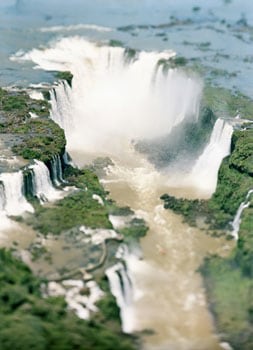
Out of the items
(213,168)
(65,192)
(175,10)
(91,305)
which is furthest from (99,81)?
(175,10)

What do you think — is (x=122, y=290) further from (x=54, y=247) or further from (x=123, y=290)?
(x=54, y=247)

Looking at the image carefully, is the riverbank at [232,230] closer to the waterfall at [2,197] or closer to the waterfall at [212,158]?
→ the waterfall at [212,158]

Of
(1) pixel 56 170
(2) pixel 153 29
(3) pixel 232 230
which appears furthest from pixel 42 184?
(2) pixel 153 29

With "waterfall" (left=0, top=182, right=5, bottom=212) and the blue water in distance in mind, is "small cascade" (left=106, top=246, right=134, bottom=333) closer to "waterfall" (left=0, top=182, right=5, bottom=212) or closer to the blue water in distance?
"waterfall" (left=0, top=182, right=5, bottom=212)

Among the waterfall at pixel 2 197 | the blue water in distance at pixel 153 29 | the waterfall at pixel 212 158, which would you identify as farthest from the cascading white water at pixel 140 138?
the waterfall at pixel 2 197

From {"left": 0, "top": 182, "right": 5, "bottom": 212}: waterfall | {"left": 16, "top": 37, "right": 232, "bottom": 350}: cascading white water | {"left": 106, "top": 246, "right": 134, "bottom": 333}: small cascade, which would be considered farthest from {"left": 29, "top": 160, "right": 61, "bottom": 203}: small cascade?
{"left": 106, "top": 246, "right": 134, "bottom": 333}: small cascade

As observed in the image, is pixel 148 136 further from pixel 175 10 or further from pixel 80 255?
pixel 175 10
